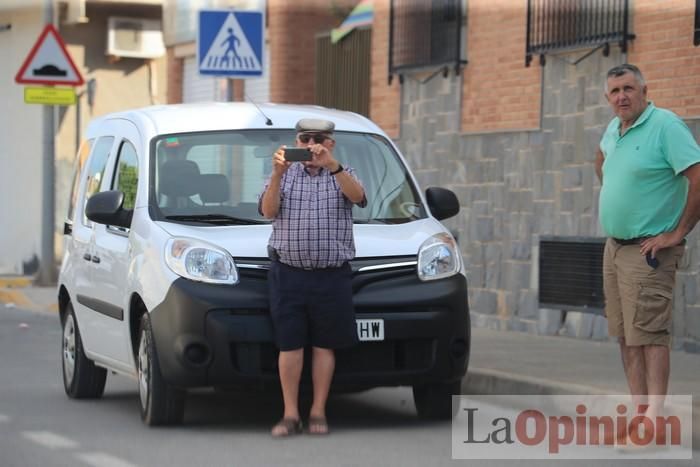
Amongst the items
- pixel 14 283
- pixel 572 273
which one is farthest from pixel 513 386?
pixel 14 283

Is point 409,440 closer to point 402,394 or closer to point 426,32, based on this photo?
point 402,394

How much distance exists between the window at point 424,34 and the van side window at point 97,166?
586 cm

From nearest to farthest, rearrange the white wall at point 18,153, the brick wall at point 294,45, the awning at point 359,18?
the awning at point 359,18
the brick wall at point 294,45
the white wall at point 18,153

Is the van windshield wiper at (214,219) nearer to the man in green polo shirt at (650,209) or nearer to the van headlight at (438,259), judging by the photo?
the van headlight at (438,259)

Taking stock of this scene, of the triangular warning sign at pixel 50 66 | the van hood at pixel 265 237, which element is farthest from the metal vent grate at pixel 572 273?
the triangular warning sign at pixel 50 66

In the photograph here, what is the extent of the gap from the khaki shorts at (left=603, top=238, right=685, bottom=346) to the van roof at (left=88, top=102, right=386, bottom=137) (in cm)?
222

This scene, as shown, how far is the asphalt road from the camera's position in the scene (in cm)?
802

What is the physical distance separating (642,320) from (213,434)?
89.5 inches

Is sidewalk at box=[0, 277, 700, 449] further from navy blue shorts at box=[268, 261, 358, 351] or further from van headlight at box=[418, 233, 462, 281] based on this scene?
navy blue shorts at box=[268, 261, 358, 351]

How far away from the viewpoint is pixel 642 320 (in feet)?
27.5

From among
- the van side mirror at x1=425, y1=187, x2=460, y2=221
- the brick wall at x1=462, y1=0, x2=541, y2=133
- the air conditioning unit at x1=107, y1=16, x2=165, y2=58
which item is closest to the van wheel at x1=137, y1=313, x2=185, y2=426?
the van side mirror at x1=425, y1=187, x2=460, y2=221

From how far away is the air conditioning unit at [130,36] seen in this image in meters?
27.9

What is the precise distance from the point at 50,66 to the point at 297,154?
41.1 feet

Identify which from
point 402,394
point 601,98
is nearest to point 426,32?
point 601,98
